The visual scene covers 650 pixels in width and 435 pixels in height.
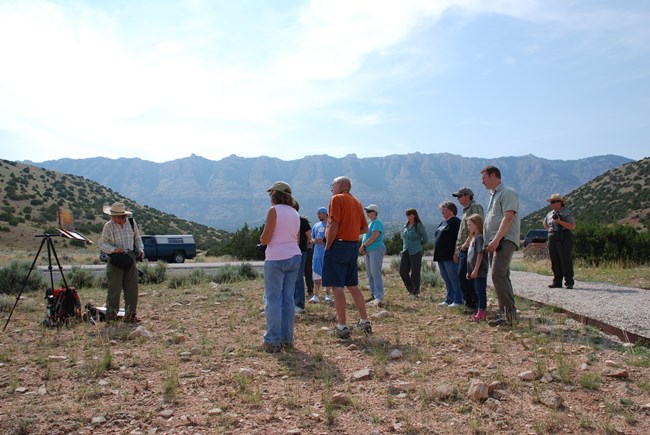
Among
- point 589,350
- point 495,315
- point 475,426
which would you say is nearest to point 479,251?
point 495,315

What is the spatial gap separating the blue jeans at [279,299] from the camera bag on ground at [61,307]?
3.24m

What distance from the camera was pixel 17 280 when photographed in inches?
458

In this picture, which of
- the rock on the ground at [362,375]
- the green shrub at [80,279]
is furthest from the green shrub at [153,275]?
the rock on the ground at [362,375]

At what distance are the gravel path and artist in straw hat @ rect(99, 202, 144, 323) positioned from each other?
6.05 meters

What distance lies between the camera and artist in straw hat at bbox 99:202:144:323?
7.35 m

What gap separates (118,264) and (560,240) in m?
7.63

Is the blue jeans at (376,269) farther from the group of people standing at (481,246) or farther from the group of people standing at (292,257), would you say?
the group of people standing at (292,257)

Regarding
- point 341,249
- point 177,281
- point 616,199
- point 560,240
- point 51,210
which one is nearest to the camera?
point 341,249

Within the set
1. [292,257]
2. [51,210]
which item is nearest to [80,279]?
[292,257]

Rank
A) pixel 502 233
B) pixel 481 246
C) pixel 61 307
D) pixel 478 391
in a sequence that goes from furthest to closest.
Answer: pixel 61 307 < pixel 481 246 < pixel 502 233 < pixel 478 391

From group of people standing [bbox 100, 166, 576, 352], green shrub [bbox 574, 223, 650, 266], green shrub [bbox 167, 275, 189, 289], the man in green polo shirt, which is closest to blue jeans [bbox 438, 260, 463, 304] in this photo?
group of people standing [bbox 100, 166, 576, 352]

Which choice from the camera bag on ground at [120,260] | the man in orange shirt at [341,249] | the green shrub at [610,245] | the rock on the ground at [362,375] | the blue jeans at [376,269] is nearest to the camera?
the rock on the ground at [362,375]

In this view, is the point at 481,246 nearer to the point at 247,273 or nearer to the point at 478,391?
the point at 478,391

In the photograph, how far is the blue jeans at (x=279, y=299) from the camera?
573cm
